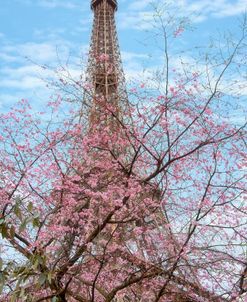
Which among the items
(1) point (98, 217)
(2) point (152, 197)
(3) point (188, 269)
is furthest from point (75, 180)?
(3) point (188, 269)

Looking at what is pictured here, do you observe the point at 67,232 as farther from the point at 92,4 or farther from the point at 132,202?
the point at 92,4

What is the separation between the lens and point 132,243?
7879 millimetres

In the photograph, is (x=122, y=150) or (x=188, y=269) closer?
(x=188, y=269)

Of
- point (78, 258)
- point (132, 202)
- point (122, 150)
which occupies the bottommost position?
point (78, 258)

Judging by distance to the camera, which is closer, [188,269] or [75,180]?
[188,269]

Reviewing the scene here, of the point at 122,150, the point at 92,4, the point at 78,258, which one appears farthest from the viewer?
the point at 92,4

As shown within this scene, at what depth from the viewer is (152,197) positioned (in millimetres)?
6773

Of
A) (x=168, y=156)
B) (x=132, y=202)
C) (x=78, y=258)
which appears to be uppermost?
(x=168, y=156)

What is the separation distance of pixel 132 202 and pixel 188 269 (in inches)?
44.5

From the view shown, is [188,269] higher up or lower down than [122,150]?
lower down

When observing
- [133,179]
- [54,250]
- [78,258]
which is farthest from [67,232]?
[133,179]

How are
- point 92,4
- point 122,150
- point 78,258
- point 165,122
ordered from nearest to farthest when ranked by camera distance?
point 78,258 → point 165,122 → point 122,150 → point 92,4

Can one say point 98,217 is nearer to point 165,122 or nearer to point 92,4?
point 165,122

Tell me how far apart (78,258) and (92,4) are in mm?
23838
